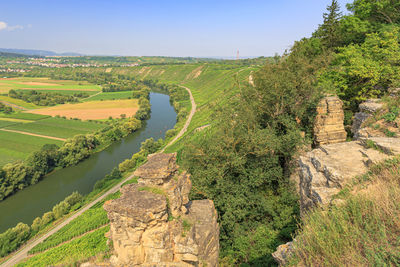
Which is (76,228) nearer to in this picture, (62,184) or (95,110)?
(62,184)

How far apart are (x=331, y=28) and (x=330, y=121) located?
60.2ft

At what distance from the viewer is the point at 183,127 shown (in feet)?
198

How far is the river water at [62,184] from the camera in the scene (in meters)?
34.0

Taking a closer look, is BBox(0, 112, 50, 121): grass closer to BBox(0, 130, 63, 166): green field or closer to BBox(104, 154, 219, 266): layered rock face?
BBox(0, 130, 63, 166): green field

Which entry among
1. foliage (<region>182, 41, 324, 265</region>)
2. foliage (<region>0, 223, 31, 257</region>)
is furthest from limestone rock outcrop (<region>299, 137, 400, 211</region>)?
foliage (<region>0, 223, 31, 257</region>)

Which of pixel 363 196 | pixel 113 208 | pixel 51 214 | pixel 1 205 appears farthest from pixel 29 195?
pixel 363 196

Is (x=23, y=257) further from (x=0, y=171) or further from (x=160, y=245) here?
(x=160, y=245)

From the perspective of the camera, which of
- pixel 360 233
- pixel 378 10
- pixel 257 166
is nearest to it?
pixel 360 233

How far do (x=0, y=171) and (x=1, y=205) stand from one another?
20.3 feet

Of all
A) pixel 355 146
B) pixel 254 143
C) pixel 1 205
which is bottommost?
pixel 1 205

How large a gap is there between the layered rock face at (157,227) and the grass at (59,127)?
6422 cm

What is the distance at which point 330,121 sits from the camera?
15.7 metres

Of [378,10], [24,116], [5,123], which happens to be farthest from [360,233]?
[24,116]

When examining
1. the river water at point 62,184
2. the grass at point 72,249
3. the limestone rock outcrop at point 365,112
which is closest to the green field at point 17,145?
the river water at point 62,184
